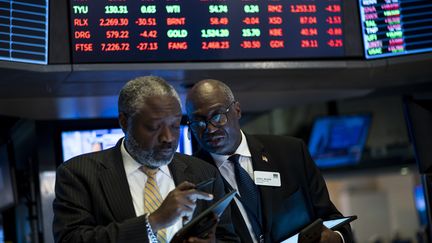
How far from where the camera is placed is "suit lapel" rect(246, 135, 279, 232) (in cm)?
340

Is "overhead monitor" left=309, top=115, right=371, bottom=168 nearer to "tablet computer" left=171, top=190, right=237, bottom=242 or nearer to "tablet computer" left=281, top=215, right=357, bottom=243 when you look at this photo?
"tablet computer" left=281, top=215, right=357, bottom=243

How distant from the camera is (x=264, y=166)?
3506 mm

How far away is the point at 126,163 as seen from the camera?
2.76 m

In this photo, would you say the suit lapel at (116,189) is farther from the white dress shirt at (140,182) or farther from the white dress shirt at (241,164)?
the white dress shirt at (241,164)

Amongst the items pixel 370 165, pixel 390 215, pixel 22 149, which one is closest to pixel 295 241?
pixel 22 149

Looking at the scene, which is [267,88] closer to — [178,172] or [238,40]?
[238,40]

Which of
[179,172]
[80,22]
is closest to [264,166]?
[179,172]

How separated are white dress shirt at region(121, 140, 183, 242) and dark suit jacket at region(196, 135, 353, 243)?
64 centimetres

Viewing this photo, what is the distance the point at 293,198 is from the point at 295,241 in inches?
13.2

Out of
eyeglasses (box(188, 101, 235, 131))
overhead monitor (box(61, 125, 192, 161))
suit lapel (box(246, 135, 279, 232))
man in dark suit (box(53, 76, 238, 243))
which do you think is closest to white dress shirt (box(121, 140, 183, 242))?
man in dark suit (box(53, 76, 238, 243))

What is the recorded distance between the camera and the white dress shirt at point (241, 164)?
338 centimetres

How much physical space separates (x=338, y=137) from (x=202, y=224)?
5613 mm

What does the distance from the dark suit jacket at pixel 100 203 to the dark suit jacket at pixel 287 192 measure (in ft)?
2.06

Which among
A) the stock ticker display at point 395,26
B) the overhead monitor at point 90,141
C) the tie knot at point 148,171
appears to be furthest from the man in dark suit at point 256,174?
the overhead monitor at point 90,141
